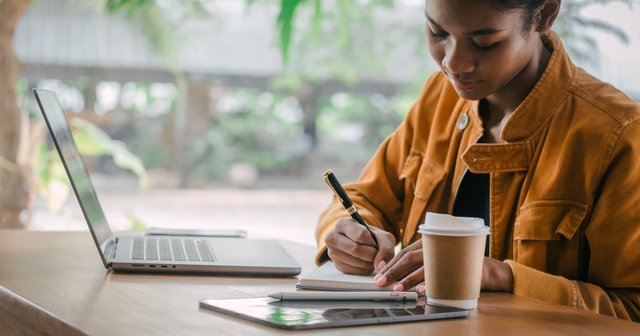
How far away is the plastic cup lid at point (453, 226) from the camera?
1.09 metres

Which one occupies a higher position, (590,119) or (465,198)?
(590,119)

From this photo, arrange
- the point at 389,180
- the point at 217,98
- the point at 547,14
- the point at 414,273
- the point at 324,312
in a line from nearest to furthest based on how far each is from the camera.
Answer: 1. the point at 324,312
2. the point at 414,273
3. the point at 547,14
4. the point at 389,180
5. the point at 217,98

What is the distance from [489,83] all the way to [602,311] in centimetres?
39

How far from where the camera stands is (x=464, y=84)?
146 cm

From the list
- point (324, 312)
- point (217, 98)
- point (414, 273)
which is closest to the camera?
point (324, 312)

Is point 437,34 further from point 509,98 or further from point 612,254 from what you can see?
point 612,254

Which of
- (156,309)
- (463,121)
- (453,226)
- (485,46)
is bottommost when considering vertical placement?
(156,309)

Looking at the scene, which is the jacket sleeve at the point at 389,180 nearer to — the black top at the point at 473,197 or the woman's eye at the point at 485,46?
the black top at the point at 473,197

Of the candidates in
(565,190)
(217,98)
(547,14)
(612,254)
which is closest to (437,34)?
(547,14)

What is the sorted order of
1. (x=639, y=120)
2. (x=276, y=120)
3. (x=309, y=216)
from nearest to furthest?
(x=639, y=120), (x=309, y=216), (x=276, y=120)

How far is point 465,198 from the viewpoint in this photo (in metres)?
1.67

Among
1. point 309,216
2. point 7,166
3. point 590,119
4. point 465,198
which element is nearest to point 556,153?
point 590,119

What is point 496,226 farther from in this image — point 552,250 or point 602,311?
point 602,311

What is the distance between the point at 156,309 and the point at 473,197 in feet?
2.35
